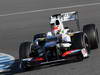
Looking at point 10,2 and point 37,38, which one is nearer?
point 37,38

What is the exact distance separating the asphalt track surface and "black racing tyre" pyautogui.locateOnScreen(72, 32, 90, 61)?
20 centimetres

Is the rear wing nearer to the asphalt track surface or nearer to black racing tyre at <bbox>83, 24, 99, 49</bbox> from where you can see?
black racing tyre at <bbox>83, 24, 99, 49</bbox>

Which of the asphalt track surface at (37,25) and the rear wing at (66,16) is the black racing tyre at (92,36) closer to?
the asphalt track surface at (37,25)

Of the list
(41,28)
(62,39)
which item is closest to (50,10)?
(41,28)

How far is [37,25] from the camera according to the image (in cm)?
1658

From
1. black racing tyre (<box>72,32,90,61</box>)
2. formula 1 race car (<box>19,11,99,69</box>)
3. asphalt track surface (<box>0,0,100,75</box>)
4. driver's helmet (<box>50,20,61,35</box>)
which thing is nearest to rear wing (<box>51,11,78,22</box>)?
formula 1 race car (<box>19,11,99,69</box>)

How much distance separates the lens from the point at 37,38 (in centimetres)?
1186

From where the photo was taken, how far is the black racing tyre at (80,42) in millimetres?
10661

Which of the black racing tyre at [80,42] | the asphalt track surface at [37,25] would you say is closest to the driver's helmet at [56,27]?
the black racing tyre at [80,42]

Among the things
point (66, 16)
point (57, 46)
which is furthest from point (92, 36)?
point (57, 46)

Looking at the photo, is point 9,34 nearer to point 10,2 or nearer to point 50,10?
point 50,10

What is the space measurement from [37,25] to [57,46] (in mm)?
5804

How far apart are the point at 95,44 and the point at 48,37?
132 centimetres

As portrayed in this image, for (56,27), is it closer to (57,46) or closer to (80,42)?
(57,46)
